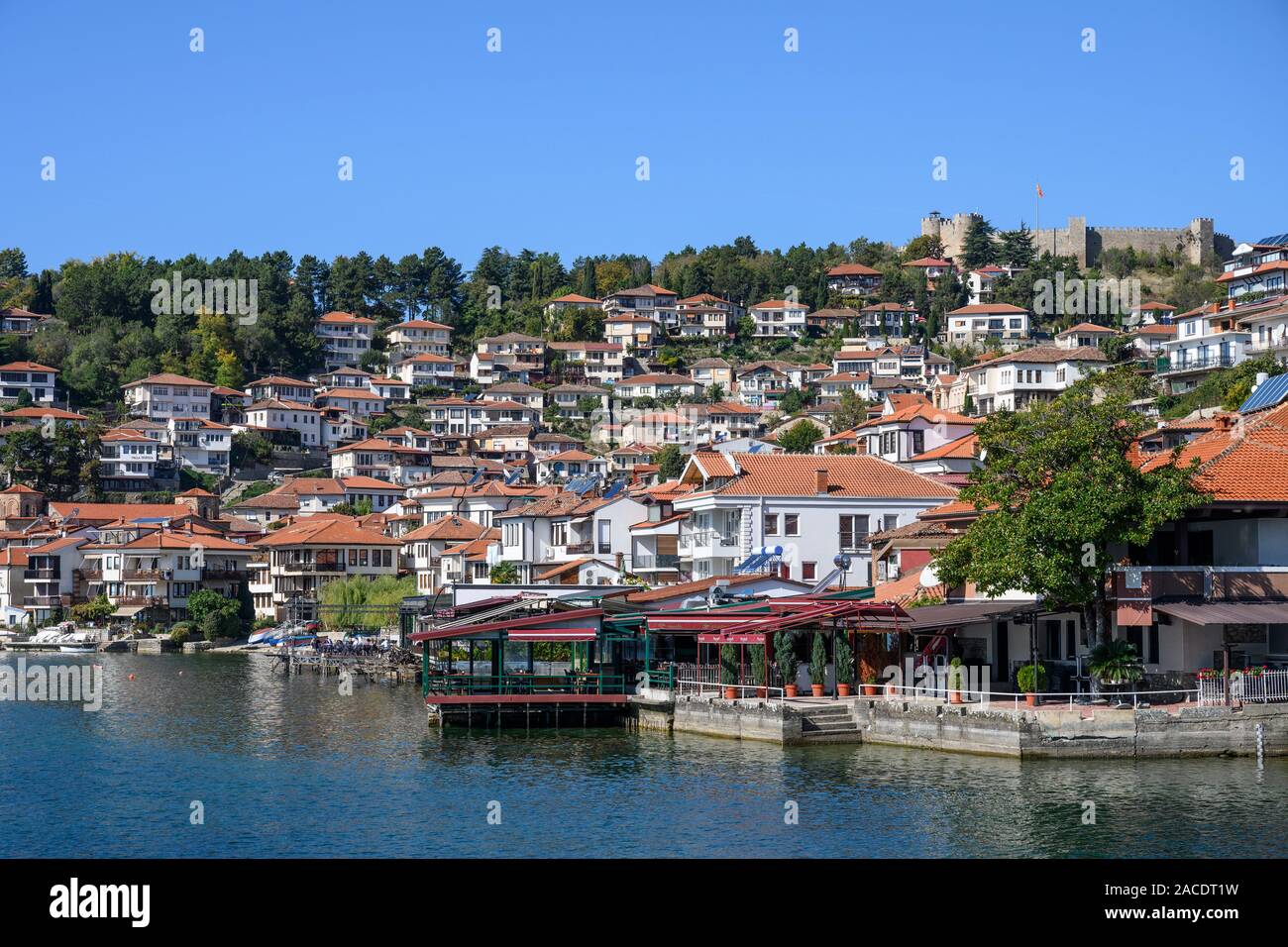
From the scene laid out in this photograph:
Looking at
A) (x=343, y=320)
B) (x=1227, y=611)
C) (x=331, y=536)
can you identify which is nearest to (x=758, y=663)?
(x=1227, y=611)

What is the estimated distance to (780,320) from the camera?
19262 centimetres

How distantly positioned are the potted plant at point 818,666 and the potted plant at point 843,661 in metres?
0.40

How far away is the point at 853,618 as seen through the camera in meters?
43.3

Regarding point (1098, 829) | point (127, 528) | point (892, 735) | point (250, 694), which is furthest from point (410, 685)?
point (127, 528)

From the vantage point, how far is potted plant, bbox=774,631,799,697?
44.8 meters

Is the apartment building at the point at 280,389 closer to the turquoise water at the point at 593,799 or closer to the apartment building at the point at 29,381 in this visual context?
the apartment building at the point at 29,381

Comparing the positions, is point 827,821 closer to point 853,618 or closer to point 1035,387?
point 853,618

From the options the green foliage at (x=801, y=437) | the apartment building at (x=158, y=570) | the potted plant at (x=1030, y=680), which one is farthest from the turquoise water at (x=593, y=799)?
the green foliage at (x=801, y=437)

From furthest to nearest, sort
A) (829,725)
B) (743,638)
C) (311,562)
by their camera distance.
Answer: (311,562) → (743,638) → (829,725)

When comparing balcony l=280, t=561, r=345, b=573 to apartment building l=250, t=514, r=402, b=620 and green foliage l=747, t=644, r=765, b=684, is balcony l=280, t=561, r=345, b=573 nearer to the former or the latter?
apartment building l=250, t=514, r=402, b=620

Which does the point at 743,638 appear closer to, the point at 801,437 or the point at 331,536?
the point at 331,536

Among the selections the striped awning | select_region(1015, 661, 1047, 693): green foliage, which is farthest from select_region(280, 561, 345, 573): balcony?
the striped awning

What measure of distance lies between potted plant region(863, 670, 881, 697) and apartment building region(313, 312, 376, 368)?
512 feet

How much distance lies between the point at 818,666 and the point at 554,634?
8.56 metres
